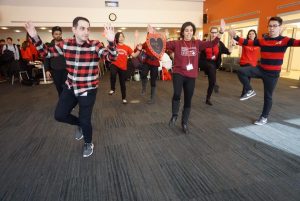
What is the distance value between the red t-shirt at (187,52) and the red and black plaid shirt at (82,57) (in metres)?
1.20

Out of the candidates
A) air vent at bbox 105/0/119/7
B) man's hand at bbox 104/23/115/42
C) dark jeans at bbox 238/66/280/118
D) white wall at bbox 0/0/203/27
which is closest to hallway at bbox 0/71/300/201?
dark jeans at bbox 238/66/280/118

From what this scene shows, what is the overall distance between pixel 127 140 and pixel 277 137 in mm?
2228

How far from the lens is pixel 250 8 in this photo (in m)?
10.4

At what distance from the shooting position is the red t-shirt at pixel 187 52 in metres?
3.15

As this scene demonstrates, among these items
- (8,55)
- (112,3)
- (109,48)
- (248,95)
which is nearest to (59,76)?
(109,48)

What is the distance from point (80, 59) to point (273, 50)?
3.01 meters

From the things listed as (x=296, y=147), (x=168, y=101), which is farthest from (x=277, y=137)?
(x=168, y=101)

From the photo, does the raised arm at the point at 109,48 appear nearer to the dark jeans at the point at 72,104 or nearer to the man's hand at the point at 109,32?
the man's hand at the point at 109,32

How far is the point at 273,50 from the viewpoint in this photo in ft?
11.5

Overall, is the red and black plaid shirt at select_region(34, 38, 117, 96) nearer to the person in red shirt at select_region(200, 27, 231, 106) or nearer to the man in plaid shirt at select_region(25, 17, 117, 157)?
the man in plaid shirt at select_region(25, 17, 117, 157)

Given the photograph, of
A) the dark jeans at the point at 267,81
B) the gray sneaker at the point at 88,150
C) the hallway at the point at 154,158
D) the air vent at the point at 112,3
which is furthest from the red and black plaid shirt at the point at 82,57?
the air vent at the point at 112,3

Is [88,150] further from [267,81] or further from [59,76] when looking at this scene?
[267,81]

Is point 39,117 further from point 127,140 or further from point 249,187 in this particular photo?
point 249,187

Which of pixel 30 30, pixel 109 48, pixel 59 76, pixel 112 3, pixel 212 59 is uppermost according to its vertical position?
pixel 112 3
